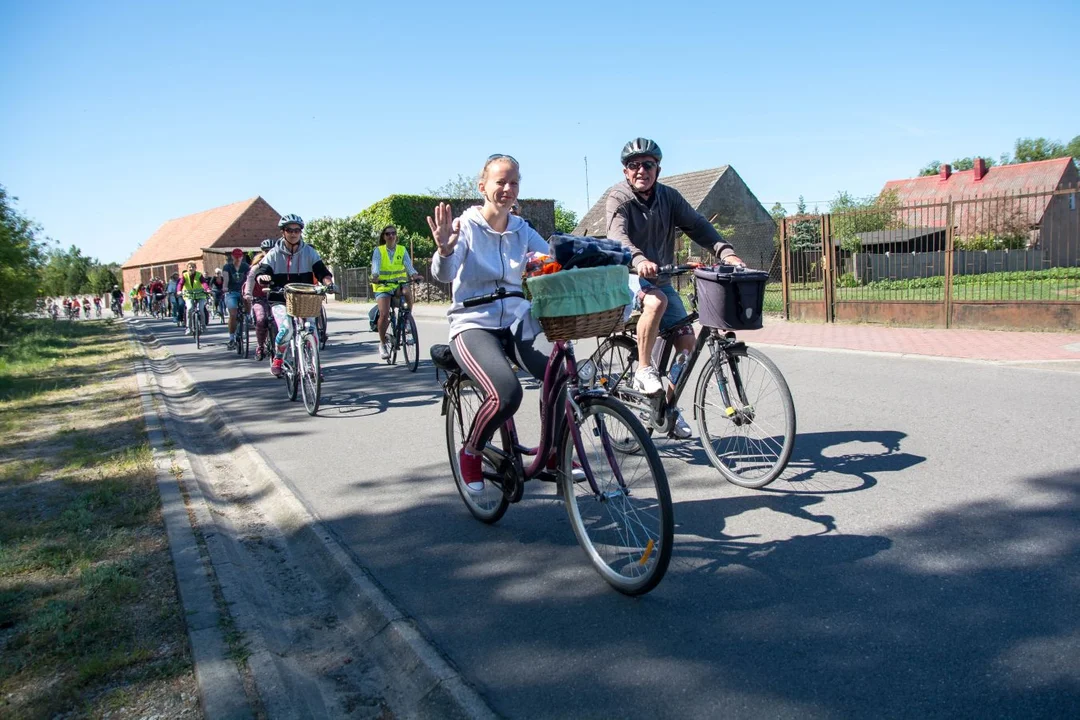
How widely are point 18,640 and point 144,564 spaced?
810mm

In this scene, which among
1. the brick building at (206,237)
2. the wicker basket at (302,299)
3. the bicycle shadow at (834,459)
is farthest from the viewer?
the brick building at (206,237)

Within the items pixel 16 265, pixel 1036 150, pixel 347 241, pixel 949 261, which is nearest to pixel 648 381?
pixel 949 261

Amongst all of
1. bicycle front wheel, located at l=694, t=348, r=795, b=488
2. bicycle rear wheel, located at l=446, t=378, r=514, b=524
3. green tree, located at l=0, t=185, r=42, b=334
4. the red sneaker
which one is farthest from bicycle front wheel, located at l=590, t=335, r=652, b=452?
green tree, located at l=0, t=185, r=42, b=334

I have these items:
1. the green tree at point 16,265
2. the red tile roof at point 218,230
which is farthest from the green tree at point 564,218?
the green tree at point 16,265

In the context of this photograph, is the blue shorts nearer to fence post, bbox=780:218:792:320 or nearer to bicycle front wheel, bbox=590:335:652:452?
bicycle front wheel, bbox=590:335:652:452

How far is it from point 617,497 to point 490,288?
50.0 inches

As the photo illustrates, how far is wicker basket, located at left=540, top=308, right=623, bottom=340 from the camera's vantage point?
11.3 ft

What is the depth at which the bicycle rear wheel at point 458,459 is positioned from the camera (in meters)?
4.38

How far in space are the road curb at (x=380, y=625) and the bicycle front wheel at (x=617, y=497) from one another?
849 millimetres

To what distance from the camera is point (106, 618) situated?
11.3ft

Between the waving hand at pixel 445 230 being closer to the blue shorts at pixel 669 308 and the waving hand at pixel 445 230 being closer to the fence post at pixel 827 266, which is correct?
the blue shorts at pixel 669 308

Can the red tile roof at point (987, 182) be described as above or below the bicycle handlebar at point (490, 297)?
above

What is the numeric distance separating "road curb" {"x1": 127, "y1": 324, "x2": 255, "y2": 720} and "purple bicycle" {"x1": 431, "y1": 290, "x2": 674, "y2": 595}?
4.90ft

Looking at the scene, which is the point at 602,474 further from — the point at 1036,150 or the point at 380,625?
the point at 1036,150
